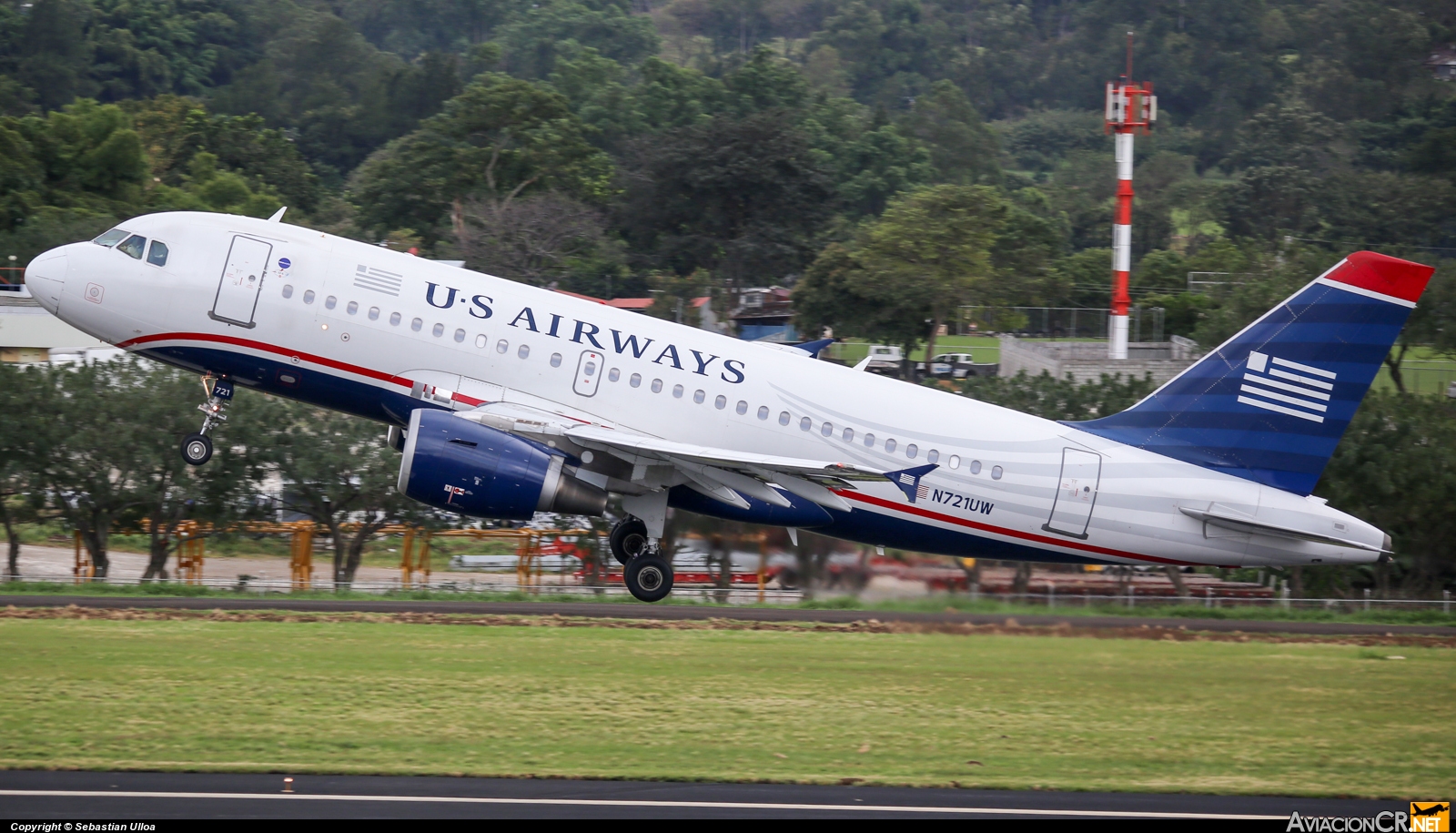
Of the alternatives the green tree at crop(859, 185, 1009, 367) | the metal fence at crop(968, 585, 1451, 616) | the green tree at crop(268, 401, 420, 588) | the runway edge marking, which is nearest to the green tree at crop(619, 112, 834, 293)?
the green tree at crop(859, 185, 1009, 367)

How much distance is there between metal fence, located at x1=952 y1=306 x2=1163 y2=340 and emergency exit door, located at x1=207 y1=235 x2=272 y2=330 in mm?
52828

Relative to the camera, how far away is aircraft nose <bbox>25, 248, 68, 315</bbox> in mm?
24969

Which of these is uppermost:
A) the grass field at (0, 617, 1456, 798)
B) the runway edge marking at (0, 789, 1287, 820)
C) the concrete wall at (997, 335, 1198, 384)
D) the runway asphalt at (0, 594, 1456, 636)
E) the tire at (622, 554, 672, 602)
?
the concrete wall at (997, 335, 1198, 384)

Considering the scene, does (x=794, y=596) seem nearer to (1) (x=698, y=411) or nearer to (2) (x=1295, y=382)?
(1) (x=698, y=411)

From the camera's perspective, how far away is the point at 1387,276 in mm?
25922

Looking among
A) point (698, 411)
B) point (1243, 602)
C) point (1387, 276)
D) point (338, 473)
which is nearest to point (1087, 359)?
point (1243, 602)

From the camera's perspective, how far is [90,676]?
2136 cm

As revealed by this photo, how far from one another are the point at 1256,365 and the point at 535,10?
165 metres

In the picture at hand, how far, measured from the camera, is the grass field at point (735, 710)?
18016 mm

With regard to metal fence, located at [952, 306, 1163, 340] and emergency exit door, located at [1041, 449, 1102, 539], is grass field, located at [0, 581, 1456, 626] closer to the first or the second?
emergency exit door, located at [1041, 449, 1102, 539]

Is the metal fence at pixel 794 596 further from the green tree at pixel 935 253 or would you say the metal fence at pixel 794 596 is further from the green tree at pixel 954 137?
the green tree at pixel 954 137

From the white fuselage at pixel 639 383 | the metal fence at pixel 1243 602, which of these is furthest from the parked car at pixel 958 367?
the white fuselage at pixel 639 383

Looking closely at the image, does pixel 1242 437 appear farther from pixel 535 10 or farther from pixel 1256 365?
pixel 535 10

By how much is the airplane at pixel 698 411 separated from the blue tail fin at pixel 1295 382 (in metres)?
0.04
